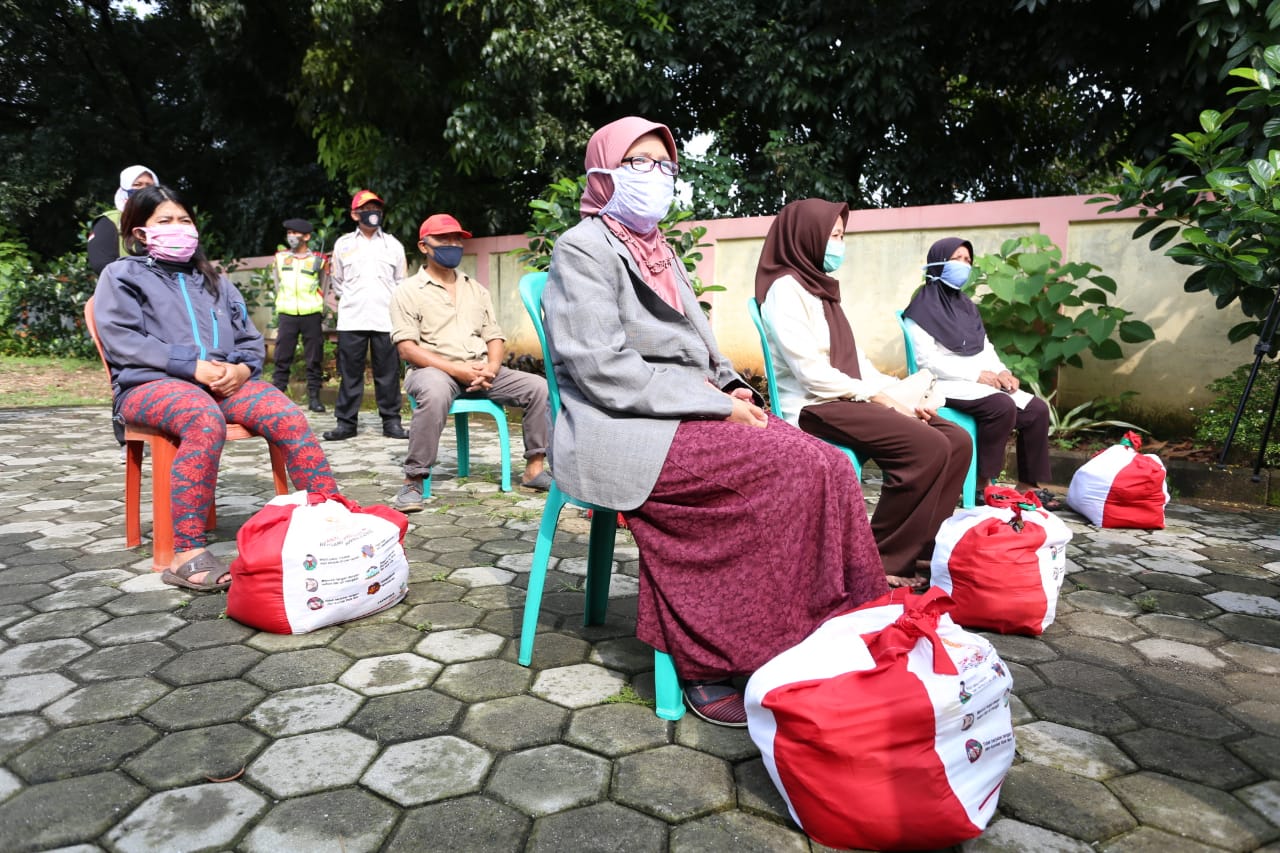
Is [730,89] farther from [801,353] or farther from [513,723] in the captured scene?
[513,723]

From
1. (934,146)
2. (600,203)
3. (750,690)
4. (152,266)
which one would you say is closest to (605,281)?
(600,203)

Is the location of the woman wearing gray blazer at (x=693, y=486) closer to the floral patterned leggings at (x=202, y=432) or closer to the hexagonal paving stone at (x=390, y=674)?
the hexagonal paving stone at (x=390, y=674)

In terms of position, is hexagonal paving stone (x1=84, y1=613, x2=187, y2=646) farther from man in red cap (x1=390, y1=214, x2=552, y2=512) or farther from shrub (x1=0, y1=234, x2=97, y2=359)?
shrub (x1=0, y1=234, x2=97, y2=359)

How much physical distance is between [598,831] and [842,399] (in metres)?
2.14

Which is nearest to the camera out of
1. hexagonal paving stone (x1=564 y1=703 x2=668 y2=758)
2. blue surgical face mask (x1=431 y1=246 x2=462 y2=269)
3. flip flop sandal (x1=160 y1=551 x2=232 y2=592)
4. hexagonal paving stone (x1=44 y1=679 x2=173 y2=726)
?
hexagonal paving stone (x1=564 y1=703 x2=668 y2=758)

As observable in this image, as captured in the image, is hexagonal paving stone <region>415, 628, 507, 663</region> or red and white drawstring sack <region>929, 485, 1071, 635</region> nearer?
hexagonal paving stone <region>415, 628, 507, 663</region>

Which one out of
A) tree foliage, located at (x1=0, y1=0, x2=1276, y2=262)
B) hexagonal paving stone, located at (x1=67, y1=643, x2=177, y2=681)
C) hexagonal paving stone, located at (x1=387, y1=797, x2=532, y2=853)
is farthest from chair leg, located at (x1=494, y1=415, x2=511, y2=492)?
tree foliage, located at (x1=0, y1=0, x2=1276, y2=262)

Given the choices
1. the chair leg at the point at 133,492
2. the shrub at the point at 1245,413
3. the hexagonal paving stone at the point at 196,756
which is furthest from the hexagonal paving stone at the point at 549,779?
the shrub at the point at 1245,413

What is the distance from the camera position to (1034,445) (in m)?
4.50

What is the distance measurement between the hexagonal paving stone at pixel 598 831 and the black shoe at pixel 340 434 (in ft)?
18.4

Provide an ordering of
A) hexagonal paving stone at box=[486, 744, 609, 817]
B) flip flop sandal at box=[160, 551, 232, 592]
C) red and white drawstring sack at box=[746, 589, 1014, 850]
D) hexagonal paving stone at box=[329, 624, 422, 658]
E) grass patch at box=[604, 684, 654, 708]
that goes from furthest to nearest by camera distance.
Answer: flip flop sandal at box=[160, 551, 232, 592] < hexagonal paving stone at box=[329, 624, 422, 658] < grass patch at box=[604, 684, 654, 708] < hexagonal paving stone at box=[486, 744, 609, 817] < red and white drawstring sack at box=[746, 589, 1014, 850]

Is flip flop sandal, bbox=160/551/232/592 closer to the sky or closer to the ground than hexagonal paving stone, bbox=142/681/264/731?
closer to the sky

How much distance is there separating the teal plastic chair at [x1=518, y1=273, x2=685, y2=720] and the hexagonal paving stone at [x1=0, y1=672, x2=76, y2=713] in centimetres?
129

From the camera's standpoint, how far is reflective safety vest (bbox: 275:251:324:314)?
8.05 m
